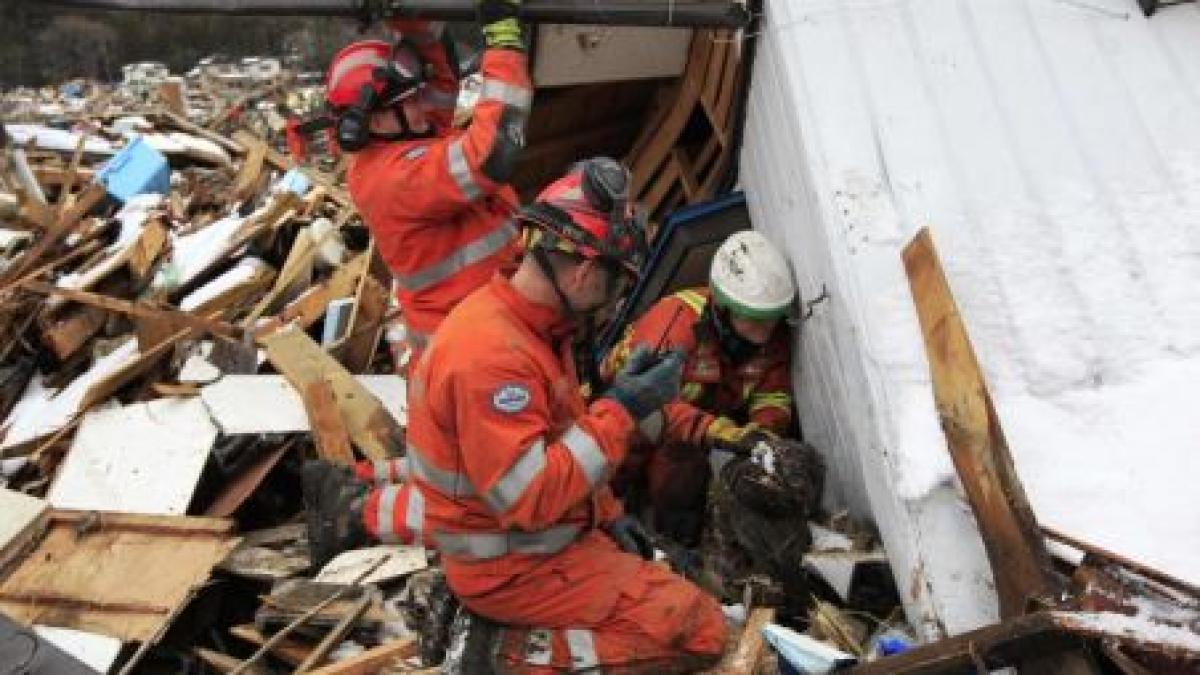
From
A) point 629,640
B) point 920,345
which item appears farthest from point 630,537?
point 920,345

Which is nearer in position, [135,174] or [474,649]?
[474,649]

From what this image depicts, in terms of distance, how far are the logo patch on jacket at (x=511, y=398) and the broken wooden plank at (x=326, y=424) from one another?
2.43 m

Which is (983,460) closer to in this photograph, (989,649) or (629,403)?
(989,649)

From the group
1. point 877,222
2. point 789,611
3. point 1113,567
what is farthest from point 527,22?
point 1113,567

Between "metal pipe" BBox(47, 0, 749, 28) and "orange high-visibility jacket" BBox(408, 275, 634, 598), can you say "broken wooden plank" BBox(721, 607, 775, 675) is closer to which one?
"orange high-visibility jacket" BBox(408, 275, 634, 598)

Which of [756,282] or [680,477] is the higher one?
[756,282]

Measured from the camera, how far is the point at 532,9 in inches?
173

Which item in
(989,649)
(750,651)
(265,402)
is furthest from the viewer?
(265,402)

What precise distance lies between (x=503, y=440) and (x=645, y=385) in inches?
20.6

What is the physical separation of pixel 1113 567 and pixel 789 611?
1210 millimetres

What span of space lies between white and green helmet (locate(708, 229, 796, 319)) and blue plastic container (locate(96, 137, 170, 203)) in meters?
6.97

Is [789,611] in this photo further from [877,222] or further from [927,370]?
[877,222]

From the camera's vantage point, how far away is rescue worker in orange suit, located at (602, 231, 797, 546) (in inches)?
177

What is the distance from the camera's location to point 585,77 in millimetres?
5809
